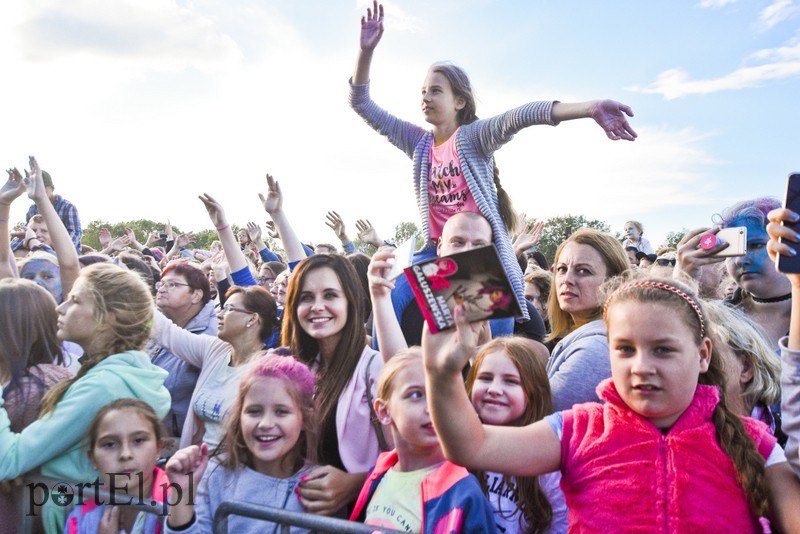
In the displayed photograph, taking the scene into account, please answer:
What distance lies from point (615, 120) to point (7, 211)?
4.34 metres

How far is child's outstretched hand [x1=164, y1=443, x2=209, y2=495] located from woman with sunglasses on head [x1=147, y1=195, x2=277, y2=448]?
3.53 feet

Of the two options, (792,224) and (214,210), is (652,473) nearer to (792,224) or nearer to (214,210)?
(792,224)

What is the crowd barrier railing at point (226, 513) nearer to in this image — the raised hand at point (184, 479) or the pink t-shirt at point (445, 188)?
the raised hand at point (184, 479)

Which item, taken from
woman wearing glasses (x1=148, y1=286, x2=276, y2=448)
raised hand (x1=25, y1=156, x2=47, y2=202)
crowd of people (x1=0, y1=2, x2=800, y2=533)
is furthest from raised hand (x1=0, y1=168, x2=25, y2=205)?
woman wearing glasses (x1=148, y1=286, x2=276, y2=448)

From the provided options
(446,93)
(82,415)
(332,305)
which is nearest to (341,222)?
(446,93)

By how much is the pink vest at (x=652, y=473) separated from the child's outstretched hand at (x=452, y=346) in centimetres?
56

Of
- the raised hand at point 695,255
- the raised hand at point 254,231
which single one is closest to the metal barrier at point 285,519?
the raised hand at point 695,255

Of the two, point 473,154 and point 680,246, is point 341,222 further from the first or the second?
point 680,246

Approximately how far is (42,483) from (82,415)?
37 cm

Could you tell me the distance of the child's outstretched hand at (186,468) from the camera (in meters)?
2.17

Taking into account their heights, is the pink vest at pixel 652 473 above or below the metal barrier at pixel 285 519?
above

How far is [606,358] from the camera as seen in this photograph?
2389 mm

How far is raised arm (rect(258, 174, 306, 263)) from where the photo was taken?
14.7ft

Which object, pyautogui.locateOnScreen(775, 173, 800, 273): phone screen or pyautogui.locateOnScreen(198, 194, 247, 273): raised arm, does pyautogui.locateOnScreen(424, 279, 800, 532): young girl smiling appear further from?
pyautogui.locateOnScreen(198, 194, 247, 273): raised arm
